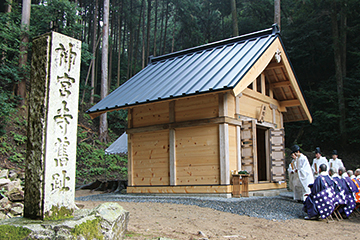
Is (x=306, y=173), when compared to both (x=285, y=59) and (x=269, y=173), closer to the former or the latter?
(x=269, y=173)

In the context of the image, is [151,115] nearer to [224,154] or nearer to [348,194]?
[224,154]

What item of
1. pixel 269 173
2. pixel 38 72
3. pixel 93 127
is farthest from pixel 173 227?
pixel 93 127

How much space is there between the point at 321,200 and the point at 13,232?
6.69 metres

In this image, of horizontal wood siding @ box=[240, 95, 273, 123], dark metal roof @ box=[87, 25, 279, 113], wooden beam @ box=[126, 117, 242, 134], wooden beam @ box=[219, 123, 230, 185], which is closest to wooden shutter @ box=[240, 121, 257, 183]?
wooden beam @ box=[126, 117, 242, 134]

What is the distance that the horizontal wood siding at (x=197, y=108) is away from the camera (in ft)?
31.9

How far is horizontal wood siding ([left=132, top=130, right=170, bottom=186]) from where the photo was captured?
1053cm

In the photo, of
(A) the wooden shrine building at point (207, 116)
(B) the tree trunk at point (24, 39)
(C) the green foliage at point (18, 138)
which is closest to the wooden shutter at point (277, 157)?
(A) the wooden shrine building at point (207, 116)

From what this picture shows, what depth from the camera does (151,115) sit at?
1109cm

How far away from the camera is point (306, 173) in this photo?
9.79 meters

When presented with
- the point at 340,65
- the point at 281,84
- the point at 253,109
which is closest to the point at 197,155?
the point at 253,109

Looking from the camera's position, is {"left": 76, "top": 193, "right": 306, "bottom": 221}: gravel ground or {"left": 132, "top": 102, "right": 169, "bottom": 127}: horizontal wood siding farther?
{"left": 132, "top": 102, "right": 169, "bottom": 127}: horizontal wood siding

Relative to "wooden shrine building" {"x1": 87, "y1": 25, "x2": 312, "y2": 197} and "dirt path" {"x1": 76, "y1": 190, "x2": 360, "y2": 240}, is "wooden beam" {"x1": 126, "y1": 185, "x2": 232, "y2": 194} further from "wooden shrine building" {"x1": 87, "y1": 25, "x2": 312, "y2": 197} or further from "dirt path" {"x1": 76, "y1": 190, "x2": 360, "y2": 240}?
"dirt path" {"x1": 76, "y1": 190, "x2": 360, "y2": 240}

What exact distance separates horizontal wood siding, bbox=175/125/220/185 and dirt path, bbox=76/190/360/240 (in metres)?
1.99

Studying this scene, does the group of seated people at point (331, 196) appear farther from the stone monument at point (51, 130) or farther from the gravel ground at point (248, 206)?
the stone monument at point (51, 130)
